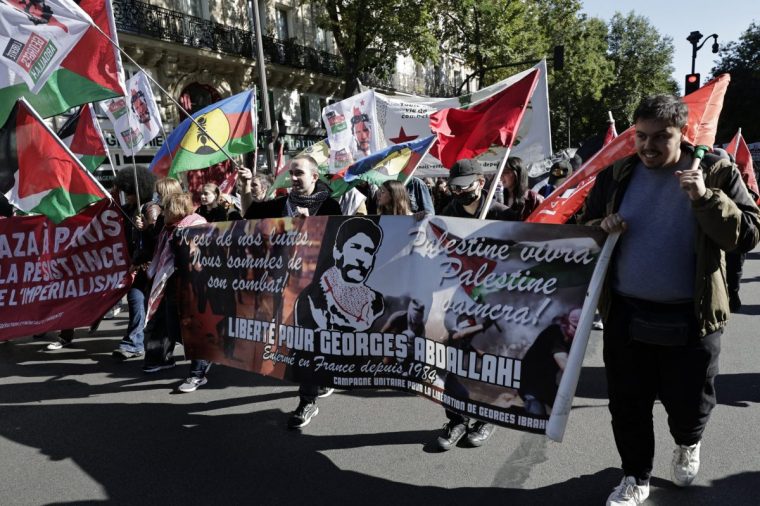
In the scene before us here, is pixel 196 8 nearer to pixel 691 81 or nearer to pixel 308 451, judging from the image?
pixel 691 81

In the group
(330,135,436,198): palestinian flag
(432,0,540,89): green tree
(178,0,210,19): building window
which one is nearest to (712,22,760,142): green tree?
(432,0,540,89): green tree

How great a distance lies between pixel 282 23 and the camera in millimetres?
24750

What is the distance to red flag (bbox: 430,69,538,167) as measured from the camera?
14.1 ft

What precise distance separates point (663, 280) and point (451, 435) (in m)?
1.70

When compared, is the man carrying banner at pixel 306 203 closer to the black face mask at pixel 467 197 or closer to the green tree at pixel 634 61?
the black face mask at pixel 467 197

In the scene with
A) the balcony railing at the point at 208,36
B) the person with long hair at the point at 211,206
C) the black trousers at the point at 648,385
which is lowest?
the black trousers at the point at 648,385

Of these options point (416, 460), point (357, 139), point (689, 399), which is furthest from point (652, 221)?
point (357, 139)

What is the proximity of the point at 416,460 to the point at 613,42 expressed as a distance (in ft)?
177

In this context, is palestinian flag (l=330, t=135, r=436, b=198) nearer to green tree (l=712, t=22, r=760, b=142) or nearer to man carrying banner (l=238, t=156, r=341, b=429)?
man carrying banner (l=238, t=156, r=341, b=429)

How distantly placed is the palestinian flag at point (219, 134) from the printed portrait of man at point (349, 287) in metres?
4.00

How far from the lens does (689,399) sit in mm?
2609

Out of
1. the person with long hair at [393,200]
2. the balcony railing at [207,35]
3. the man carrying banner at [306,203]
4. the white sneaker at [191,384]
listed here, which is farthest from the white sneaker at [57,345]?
the balcony railing at [207,35]

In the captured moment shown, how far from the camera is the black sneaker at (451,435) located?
352 cm

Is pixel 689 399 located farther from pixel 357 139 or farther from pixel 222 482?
pixel 357 139
